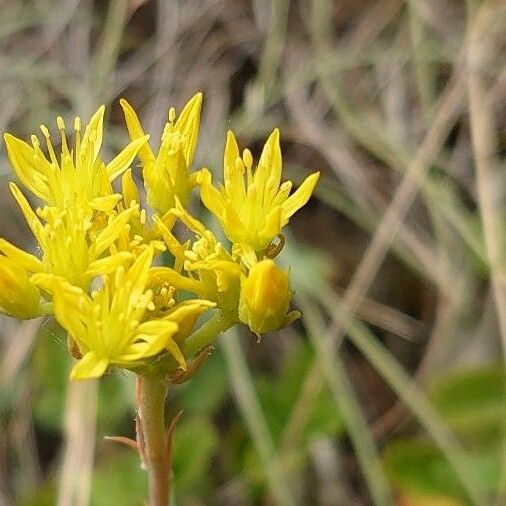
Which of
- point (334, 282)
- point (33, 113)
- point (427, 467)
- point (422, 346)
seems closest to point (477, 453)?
point (427, 467)

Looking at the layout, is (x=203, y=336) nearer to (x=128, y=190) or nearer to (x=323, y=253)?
(x=128, y=190)

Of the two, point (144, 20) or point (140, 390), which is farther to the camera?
point (144, 20)

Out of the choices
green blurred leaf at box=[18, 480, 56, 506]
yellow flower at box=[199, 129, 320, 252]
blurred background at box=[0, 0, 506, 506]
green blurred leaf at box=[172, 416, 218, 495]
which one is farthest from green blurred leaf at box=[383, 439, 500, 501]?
yellow flower at box=[199, 129, 320, 252]

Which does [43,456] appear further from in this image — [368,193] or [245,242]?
[245,242]

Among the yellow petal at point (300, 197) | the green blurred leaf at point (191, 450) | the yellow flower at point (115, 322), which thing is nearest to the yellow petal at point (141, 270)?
the yellow flower at point (115, 322)

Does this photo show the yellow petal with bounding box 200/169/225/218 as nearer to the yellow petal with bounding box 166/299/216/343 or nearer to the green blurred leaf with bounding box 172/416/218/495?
the yellow petal with bounding box 166/299/216/343

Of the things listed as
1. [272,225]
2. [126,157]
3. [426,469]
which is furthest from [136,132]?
[426,469]

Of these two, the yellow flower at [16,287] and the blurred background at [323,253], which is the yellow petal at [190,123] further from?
the blurred background at [323,253]
